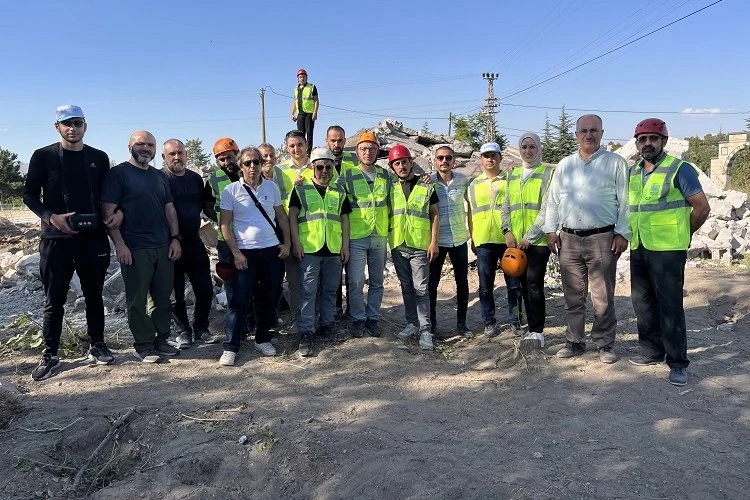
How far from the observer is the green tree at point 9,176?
113 ft

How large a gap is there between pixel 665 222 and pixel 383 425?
289cm

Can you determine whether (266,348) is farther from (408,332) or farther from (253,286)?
(408,332)

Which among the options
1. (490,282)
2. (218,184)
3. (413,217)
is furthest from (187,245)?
(490,282)

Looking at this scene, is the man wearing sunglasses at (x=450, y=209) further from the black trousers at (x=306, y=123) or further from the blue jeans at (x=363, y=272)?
the black trousers at (x=306, y=123)

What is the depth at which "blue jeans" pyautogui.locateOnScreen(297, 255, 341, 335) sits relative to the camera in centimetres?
528

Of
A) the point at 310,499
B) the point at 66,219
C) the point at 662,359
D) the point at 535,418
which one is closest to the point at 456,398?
the point at 535,418

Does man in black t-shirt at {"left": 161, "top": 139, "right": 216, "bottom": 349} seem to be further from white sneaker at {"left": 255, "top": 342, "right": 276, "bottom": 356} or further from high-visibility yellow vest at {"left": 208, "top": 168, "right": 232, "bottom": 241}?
white sneaker at {"left": 255, "top": 342, "right": 276, "bottom": 356}

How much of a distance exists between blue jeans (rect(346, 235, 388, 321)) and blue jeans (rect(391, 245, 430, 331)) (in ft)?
0.58

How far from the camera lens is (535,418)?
3975 mm

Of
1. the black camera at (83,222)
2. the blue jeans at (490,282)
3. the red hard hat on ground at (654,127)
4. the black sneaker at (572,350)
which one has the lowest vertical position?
the black sneaker at (572,350)

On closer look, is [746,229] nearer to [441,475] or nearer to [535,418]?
[535,418]

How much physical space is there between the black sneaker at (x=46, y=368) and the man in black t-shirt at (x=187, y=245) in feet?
3.75

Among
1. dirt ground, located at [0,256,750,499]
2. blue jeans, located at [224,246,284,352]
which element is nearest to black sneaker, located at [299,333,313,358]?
dirt ground, located at [0,256,750,499]

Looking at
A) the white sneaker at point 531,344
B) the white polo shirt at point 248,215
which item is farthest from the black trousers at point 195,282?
the white sneaker at point 531,344
